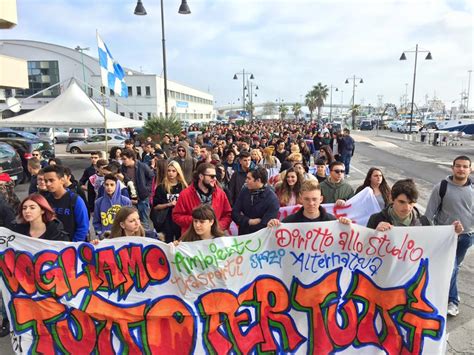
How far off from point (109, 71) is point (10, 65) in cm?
903

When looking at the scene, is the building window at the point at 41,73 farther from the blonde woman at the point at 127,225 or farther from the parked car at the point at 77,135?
the blonde woman at the point at 127,225

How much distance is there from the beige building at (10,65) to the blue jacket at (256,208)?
13.9 metres

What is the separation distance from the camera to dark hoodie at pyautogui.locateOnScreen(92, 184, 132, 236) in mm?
4504

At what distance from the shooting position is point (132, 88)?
49.6 metres

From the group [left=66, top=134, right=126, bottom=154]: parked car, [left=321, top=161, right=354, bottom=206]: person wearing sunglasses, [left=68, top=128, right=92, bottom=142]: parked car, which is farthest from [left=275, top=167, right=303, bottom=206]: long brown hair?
[left=68, top=128, right=92, bottom=142]: parked car

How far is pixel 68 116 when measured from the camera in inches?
523

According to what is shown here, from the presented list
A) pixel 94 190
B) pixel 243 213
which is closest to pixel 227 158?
pixel 94 190

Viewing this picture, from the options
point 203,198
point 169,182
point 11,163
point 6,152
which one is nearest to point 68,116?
point 6,152

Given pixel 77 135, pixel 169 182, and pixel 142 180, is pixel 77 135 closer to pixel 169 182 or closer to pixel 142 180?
pixel 142 180

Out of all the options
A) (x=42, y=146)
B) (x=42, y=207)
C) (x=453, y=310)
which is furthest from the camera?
(x=42, y=146)

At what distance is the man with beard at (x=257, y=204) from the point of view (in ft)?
13.7

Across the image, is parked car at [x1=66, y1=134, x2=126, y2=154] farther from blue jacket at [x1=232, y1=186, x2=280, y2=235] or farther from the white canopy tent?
blue jacket at [x1=232, y1=186, x2=280, y2=235]

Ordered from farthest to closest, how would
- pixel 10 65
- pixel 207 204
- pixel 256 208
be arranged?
pixel 10 65 < pixel 256 208 < pixel 207 204

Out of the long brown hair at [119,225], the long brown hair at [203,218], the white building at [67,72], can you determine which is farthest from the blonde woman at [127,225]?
the white building at [67,72]
